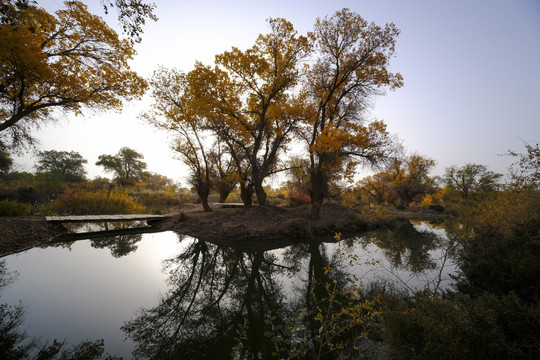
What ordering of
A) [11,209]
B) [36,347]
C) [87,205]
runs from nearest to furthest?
1. [36,347]
2. [11,209]
3. [87,205]

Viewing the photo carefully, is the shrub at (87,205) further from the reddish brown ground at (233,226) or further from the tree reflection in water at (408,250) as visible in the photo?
the tree reflection in water at (408,250)

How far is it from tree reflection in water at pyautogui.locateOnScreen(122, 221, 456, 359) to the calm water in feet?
0.08

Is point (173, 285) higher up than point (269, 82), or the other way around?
point (269, 82)

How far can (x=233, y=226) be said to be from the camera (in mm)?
10594

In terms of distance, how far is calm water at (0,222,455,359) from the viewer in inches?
129

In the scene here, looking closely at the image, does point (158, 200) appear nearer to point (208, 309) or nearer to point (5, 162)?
point (5, 162)

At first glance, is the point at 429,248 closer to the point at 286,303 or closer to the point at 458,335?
the point at 286,303

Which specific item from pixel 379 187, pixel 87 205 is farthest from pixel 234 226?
pixel 379 187

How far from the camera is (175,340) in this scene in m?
3.18

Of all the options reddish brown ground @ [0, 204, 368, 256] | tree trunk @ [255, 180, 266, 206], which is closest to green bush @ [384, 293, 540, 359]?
reddish brown ground @ [0, 204, 368, 256]

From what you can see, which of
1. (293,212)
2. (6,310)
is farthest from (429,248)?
(6,310)

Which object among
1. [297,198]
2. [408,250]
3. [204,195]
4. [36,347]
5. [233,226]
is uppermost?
[204,195]

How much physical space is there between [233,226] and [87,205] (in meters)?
9.68

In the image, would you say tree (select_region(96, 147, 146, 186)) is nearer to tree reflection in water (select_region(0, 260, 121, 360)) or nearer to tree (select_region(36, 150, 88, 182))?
tree (select_region(36, 150, 88, 182))
